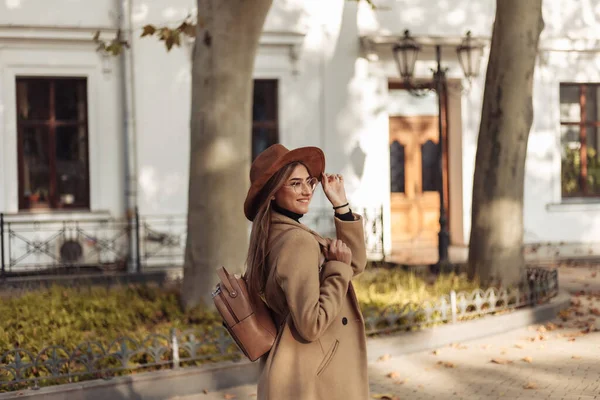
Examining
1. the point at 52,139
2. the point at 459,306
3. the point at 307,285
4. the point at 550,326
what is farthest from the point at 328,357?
the point at 52,139

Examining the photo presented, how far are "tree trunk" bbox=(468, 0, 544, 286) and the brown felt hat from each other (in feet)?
24.2

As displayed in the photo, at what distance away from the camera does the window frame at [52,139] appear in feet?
51.5

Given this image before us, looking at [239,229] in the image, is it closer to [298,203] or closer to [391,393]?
[391,393]

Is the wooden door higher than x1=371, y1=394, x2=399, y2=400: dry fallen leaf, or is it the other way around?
the wooden door

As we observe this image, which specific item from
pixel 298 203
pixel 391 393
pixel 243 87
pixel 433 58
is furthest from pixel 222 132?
pixel 433 58

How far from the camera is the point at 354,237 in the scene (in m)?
3.70

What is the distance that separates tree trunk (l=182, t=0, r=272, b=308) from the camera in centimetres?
875

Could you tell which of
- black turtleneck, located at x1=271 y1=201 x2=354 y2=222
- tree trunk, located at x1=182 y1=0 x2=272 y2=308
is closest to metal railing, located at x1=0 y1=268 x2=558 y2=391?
tree trunk, located at x1=182 y1=0 x2=272 y2=308

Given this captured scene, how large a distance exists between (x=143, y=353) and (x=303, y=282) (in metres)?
4.34

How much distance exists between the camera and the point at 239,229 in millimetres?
8914

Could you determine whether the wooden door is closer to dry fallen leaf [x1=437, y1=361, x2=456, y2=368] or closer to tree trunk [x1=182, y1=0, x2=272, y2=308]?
tree trunk [x1=182, y1=0, x2=272, y2=308]

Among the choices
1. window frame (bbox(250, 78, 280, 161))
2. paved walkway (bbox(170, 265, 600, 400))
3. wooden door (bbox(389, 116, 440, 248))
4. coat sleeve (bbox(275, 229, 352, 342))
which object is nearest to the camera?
coat sleeve (bbox(275, 229, 352, 342))

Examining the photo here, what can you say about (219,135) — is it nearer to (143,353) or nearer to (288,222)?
(143,353)

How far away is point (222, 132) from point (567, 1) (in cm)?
1158
